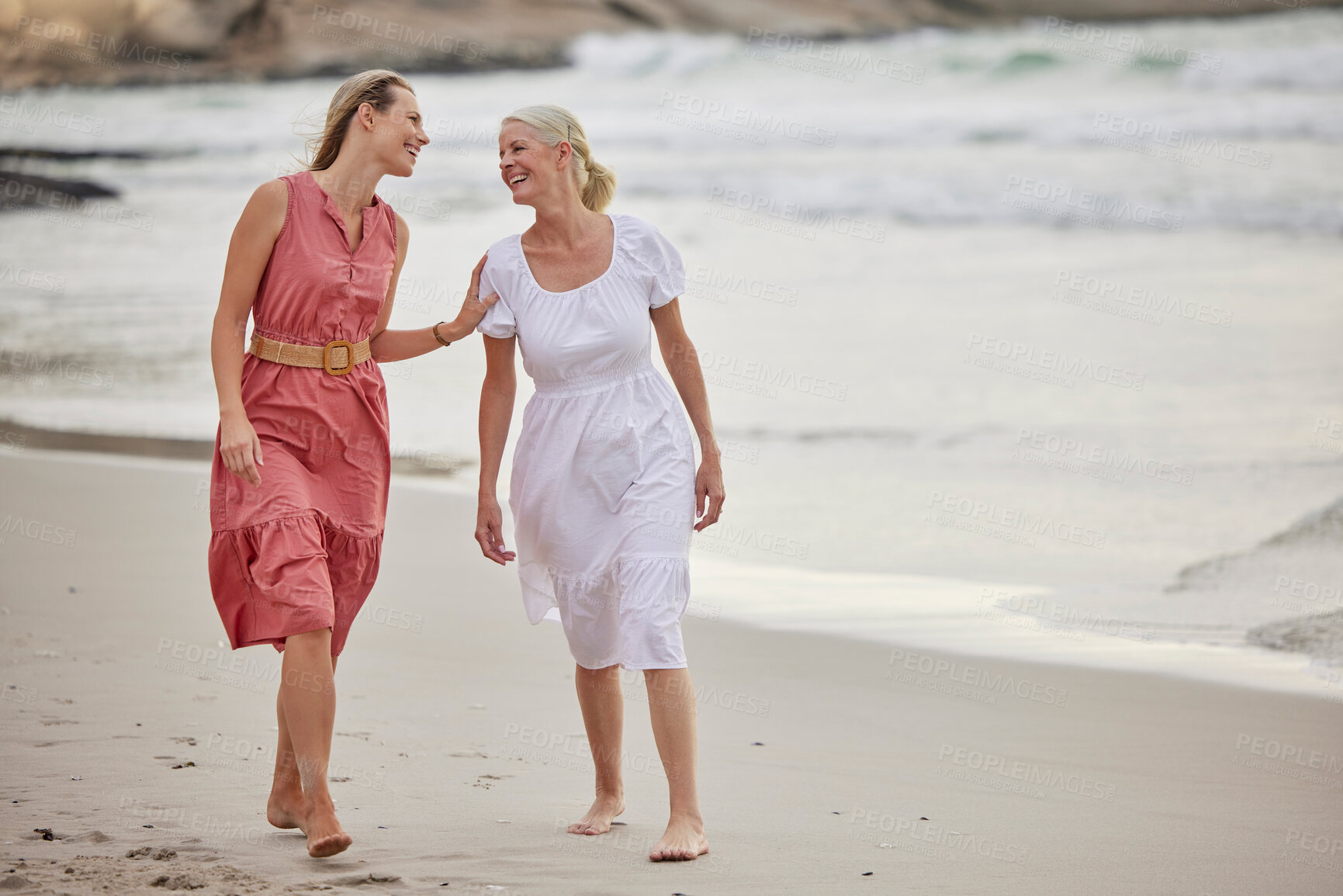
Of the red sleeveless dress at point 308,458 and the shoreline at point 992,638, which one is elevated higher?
the red sleeveless dress at point 308,458

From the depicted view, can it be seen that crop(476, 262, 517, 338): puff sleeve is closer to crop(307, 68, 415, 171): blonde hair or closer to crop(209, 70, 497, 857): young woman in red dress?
crop(209, 70, 497, 857): young woman in red dress

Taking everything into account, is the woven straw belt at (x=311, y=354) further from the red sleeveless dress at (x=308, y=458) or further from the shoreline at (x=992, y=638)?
the shoreline at (x=992, y=638)

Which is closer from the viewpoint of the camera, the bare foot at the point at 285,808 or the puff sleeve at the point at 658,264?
the bare foot at the point at 285,808

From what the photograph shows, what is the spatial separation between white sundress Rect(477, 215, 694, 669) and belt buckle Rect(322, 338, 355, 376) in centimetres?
38

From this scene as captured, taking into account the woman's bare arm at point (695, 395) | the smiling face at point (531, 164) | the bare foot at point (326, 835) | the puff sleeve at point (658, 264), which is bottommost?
the bare foot at point (326, 835)

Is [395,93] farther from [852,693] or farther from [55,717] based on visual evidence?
→ [852,693]

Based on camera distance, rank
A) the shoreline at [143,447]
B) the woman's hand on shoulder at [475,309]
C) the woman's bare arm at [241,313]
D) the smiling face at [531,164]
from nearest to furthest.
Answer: the woman's bare arm at [241,313]
the smiling face at [531,164]
the woman's hand on shoulder at [475,309]
the shoreline at [143,447]

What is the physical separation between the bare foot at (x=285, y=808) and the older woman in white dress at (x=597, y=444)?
72 cm

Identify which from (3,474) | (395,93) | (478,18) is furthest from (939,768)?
(478,18)

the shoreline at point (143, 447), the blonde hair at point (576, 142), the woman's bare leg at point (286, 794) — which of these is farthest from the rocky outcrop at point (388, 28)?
the woman's bare leg at point (286, 794)

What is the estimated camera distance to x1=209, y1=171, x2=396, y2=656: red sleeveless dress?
3.33m

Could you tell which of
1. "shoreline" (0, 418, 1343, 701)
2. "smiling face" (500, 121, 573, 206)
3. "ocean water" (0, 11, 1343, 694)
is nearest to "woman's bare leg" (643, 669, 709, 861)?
"smiling face" (500, 121, 573, 206)

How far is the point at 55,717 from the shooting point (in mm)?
4289

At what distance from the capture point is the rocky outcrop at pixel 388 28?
3528 centimetres
